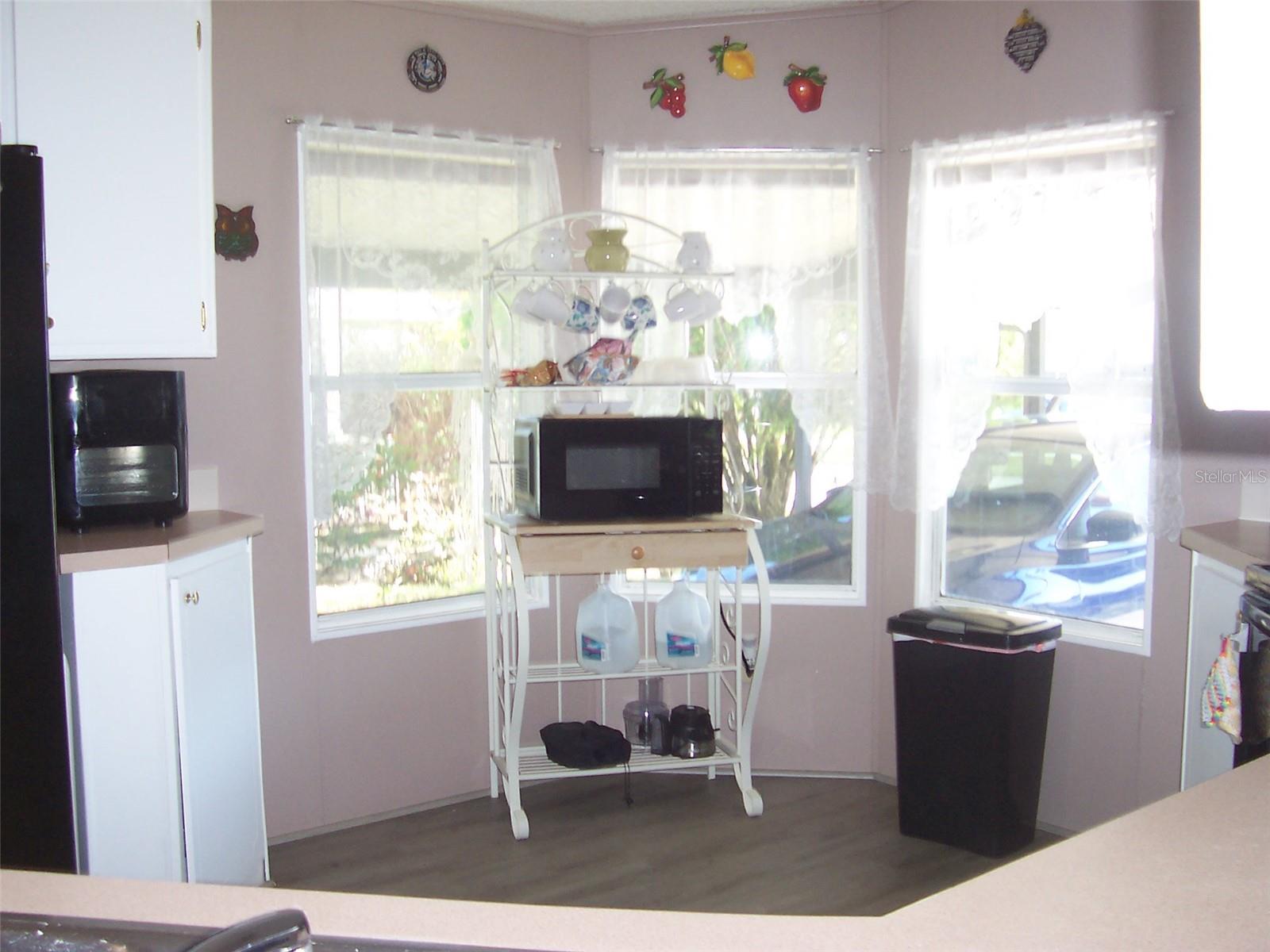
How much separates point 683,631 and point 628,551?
38 centimetres

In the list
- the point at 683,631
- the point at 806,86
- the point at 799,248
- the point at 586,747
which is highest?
the point at 806,86

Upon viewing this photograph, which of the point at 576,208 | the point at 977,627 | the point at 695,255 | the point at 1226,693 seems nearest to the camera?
the point at 1226,693

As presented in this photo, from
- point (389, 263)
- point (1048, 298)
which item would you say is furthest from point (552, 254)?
point (1048, 298)

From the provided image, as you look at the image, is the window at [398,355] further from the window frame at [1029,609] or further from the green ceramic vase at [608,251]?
the window frame at [1029,609]

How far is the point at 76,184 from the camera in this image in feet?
7.22

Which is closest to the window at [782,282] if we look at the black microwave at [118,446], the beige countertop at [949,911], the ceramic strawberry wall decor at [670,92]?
the ceramic strawberry wall decor at [670,92]

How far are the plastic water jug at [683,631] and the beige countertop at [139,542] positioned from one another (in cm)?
118

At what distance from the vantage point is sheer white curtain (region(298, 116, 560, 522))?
9.39ft

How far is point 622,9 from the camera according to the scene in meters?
3.11

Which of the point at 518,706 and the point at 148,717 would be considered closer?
the point at 148,717

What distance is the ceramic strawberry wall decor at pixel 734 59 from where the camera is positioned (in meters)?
3.19

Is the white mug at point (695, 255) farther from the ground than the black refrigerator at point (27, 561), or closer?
farther from the ground

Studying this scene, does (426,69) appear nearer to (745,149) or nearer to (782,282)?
(745,149)

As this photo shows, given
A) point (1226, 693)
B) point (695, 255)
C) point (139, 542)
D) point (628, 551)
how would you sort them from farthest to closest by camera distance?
point (695, 255) → point (628, 551) → point (139, 542) → point (1226, 693)
